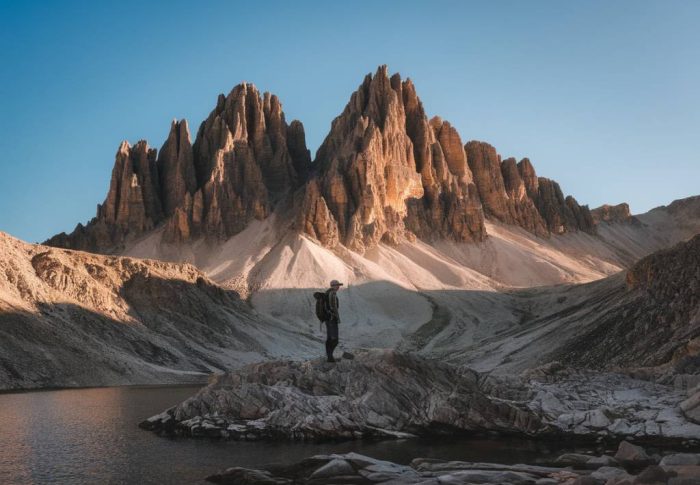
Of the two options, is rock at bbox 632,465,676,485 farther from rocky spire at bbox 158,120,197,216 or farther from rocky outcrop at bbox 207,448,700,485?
rocky spire at bbox 158,120,197,216

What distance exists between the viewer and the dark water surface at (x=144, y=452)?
1938cm

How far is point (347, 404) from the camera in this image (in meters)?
26.0

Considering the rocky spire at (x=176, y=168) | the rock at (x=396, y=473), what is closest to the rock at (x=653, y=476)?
the rock at (x=396, y=473)

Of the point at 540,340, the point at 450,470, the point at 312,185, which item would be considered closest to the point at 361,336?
the point at 540,340

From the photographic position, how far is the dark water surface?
63.6 feet

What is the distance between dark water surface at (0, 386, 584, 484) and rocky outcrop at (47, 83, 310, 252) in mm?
126927

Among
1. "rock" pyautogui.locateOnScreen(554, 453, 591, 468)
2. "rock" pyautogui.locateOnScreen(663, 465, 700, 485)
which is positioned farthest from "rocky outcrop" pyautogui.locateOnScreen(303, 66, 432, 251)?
"rock" pyautogui.locateOnScreen(663, 465, 700, 485)

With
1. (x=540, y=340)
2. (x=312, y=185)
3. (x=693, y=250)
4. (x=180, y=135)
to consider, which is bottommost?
(x=540, y=340)

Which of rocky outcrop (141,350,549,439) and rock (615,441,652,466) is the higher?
rocky outcrop (141,350,549,439)

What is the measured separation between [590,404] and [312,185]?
401 feet

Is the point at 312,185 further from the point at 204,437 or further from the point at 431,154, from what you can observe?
the point at 204,437

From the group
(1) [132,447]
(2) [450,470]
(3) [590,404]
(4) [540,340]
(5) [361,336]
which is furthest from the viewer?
(5) [361,336]

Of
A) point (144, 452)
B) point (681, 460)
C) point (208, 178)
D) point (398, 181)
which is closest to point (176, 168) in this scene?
point (208, 178)

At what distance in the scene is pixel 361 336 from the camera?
10512cm
